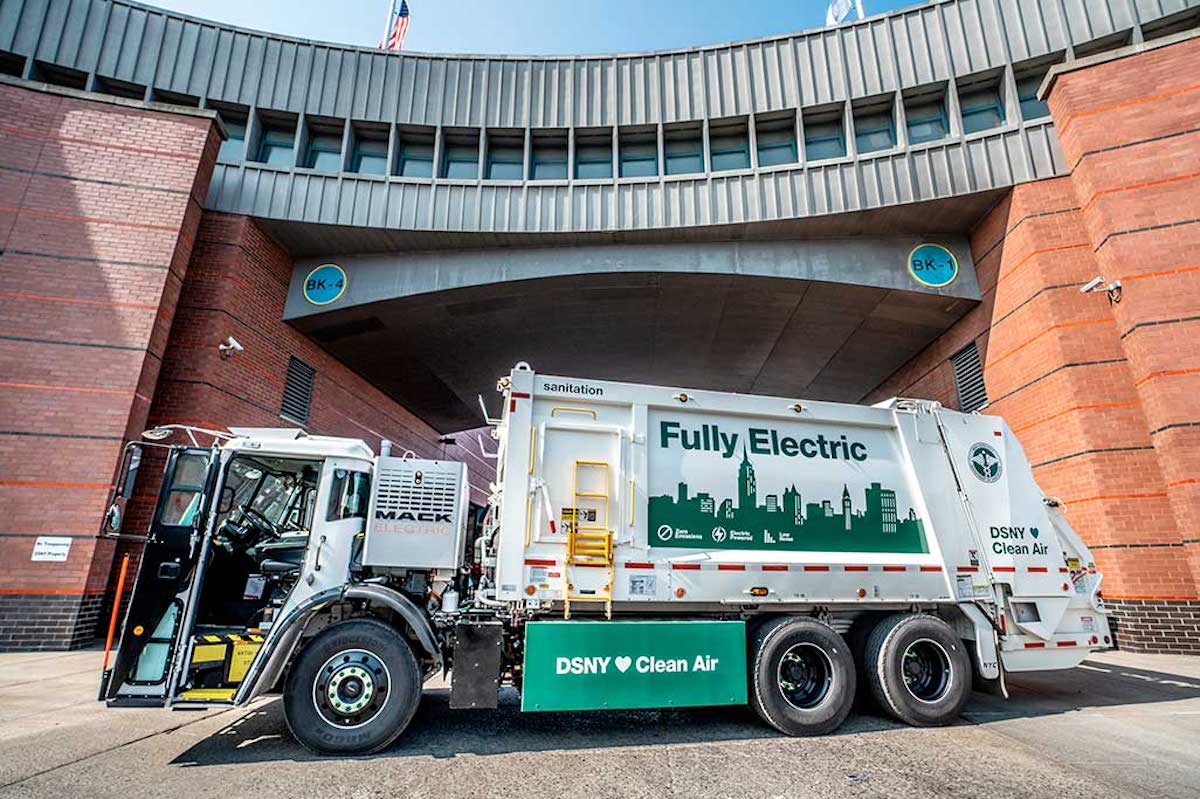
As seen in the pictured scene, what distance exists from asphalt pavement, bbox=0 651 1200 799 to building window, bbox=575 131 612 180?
1145 centimetres

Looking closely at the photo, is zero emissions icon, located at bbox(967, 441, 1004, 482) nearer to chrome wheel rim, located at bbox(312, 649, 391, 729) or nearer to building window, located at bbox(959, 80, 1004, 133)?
chrome wheel rim, located at bbox(312, 649, 391, 729)

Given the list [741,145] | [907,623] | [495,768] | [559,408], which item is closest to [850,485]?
[907,623]

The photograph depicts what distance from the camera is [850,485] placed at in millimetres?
5996

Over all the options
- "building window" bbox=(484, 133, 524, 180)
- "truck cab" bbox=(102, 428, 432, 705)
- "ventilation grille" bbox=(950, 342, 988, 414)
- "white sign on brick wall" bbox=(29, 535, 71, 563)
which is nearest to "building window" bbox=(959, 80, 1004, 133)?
"ventilation grille" bbox=(950, 342, 988, 414)

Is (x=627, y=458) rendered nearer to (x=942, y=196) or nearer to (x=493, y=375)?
(x=942, y=196)

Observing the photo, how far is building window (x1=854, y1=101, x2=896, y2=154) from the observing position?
12258 mm

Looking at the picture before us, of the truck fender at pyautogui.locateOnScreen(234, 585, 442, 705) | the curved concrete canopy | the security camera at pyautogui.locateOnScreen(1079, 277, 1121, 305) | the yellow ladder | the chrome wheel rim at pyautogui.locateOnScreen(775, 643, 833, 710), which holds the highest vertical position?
the curved concrete canopy

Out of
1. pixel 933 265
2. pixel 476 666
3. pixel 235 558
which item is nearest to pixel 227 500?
pixel 235 558

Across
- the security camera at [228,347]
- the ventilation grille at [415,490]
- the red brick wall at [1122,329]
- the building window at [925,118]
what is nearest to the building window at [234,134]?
the security camera at [228,347]

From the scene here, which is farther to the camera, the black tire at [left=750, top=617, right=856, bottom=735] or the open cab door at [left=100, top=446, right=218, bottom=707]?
the black tire at [left=750, top=617, right=856, bottom=735]

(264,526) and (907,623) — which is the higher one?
(264,526)

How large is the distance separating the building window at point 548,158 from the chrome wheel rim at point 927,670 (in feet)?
38.6

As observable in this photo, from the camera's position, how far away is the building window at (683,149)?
1309cm

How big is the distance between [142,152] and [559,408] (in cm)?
1050
